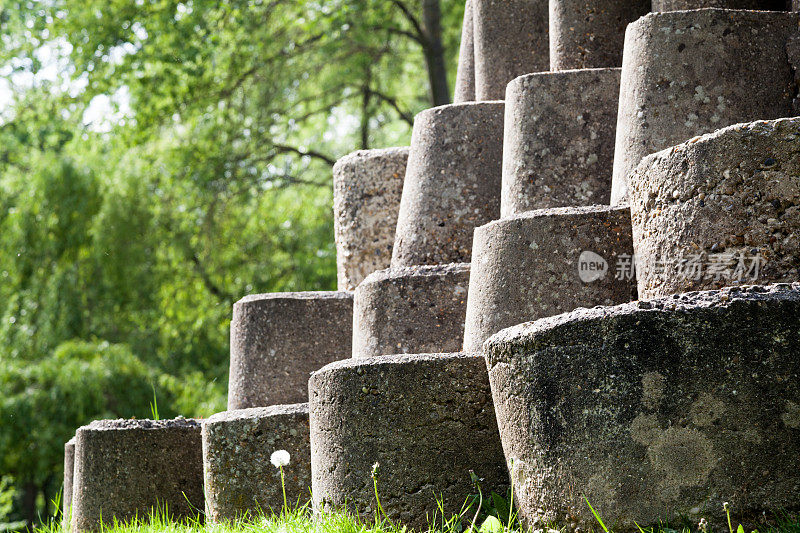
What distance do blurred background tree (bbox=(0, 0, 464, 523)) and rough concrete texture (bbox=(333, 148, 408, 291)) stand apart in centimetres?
644

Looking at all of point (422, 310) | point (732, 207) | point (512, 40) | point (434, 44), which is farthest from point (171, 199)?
point (732, 207)

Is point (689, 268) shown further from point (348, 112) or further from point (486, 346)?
point (348, 112)

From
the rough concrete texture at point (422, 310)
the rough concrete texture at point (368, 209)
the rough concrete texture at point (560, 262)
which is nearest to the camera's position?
the rough concrete texture at point (560, 262)

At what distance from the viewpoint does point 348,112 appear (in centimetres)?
1536

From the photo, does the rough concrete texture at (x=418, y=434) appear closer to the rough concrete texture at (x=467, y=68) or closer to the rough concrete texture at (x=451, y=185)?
the rough concrete texture at (x=451, y=185)

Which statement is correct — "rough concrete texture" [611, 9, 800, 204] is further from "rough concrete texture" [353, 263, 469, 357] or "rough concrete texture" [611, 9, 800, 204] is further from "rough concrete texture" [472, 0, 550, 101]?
"rough concrete texture" [472, 0, 550, 101]

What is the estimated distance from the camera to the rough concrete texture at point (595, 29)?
16.6ft

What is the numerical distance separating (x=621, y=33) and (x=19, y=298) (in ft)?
36.6

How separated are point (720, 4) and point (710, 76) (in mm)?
790

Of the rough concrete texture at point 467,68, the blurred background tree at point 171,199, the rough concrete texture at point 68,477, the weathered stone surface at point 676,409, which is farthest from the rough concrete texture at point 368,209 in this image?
the blurred background tree at point 171,199

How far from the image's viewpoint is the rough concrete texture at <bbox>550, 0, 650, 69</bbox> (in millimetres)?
5070

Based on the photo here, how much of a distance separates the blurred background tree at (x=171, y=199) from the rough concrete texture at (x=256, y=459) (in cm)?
706

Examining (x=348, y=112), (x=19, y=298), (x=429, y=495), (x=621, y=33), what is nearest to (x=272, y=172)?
(x=348, y=112)

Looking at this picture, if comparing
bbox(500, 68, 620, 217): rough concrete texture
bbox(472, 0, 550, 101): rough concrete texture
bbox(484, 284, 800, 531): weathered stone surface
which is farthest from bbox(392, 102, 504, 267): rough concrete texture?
bbox(484, 284, 800, 531): weathered stone surface
